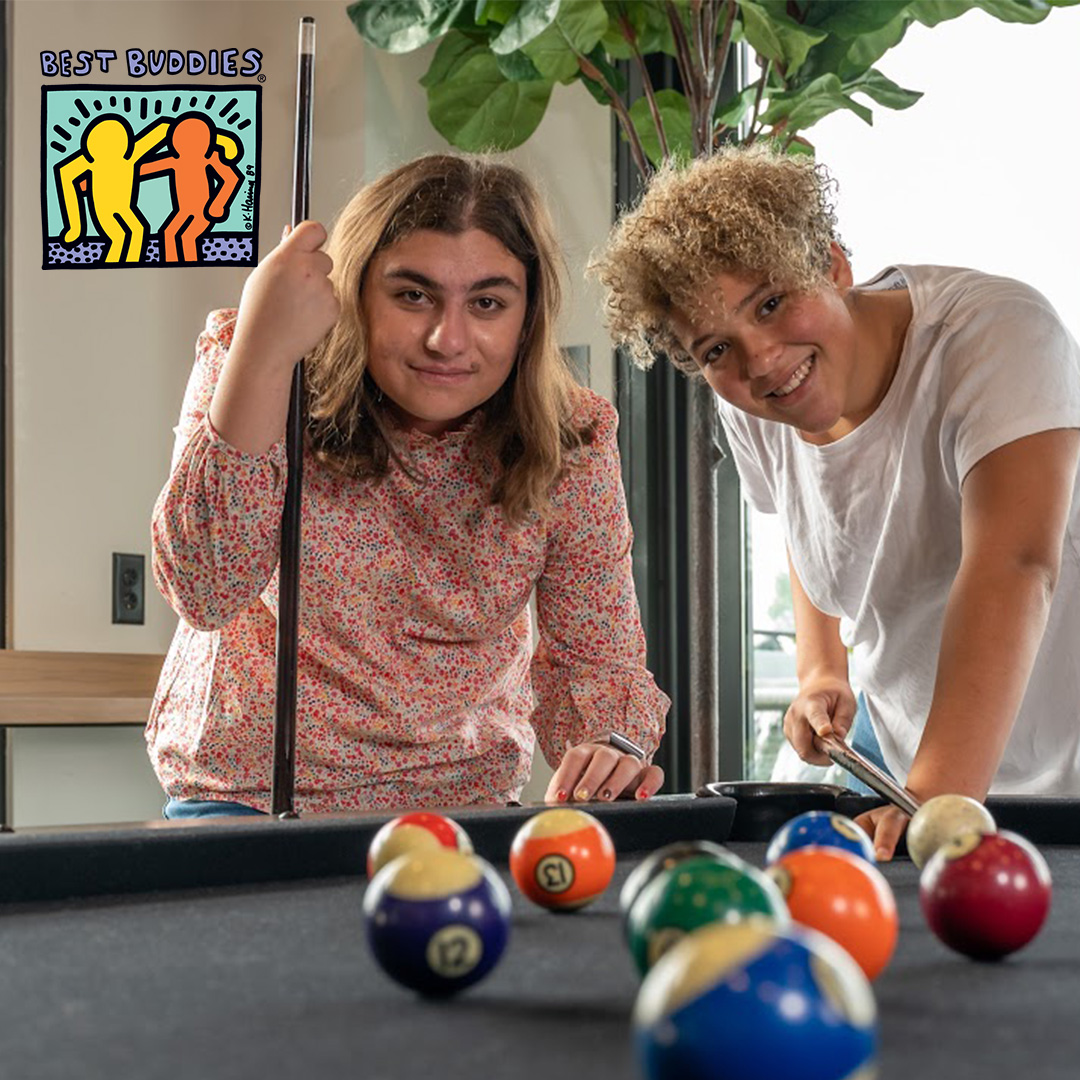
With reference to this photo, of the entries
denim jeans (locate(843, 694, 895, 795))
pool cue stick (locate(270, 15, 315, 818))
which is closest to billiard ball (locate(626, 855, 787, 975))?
pool cue stick (locate(270, 15, 315, 818))

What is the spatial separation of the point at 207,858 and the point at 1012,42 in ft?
9.22

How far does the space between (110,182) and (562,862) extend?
2770 mm

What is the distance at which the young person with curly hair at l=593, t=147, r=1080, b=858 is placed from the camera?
1.60 m

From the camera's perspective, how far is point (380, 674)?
1911mm

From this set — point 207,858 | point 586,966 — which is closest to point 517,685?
point 207,858

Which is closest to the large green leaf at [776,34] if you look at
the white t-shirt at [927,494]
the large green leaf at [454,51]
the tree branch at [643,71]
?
the tree branch at [643,71]

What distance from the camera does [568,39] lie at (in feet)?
9.21

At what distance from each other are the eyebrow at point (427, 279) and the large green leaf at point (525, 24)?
38.0 inches

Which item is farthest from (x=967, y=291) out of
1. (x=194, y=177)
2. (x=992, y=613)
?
(x=194, y=177)

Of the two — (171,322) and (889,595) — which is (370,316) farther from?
(171,322)

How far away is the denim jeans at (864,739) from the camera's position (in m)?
2.27

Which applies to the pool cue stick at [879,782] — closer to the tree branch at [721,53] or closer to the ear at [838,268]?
the ear at [838,268]

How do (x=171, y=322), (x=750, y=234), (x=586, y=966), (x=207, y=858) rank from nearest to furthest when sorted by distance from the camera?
(x=586, y=966) < (x=207, y=858) < (x=750, y=234) < (x=171, y=322)

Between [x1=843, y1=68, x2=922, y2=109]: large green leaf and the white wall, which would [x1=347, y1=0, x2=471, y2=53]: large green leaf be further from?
[x1=843, y1=68, x2=922, y2=109]: large green leaf
